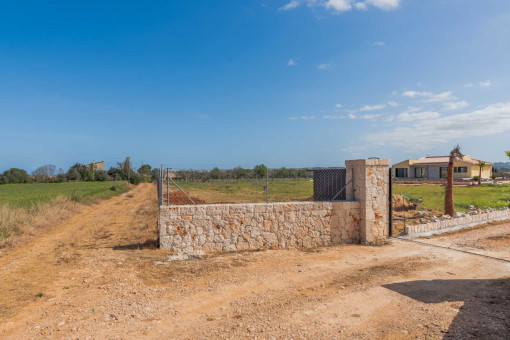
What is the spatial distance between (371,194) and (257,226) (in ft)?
13.4

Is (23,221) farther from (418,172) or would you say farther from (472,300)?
(418,172)

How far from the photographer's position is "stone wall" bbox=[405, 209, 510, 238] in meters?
10.5

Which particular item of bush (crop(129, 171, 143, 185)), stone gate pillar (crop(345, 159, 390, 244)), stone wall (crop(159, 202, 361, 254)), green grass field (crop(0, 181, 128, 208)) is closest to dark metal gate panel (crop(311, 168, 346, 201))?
stone gate pillar (crop(345, 159, 390, 244))

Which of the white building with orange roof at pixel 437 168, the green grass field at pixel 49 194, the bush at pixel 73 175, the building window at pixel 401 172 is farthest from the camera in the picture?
the bush at pixel 73 175

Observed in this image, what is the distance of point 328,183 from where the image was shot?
1069 centimetres

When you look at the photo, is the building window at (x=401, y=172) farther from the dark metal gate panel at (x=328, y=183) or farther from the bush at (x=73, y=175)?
the bush at (x=73, y=175)

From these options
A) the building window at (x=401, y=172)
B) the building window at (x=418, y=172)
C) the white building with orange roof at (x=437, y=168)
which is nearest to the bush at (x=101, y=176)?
the white building with orange roof at (x=437, y=168)

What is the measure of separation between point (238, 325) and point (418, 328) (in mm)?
2785

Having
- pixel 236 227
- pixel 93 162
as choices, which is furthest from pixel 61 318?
pixel 93 162

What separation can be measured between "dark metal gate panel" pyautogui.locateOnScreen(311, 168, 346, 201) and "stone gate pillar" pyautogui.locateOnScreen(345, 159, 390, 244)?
0.30m

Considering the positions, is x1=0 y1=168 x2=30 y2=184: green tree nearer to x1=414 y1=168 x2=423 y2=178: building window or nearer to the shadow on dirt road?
the shadow on dirt road

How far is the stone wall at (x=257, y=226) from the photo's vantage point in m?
8.77

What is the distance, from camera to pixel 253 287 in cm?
618

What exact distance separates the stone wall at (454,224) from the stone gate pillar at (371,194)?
1187 millimetres
